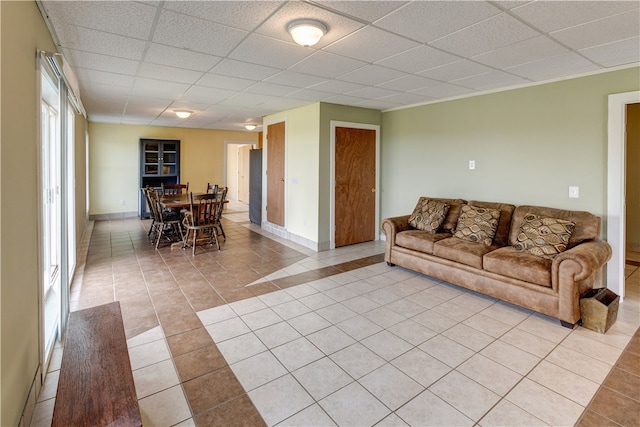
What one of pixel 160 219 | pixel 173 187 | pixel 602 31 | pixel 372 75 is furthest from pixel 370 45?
pixel 173 187

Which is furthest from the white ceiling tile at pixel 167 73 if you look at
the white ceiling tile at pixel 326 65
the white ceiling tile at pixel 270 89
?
the white ceiling tile at pixel 326 65

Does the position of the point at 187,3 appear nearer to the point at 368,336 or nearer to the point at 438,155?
the point at 368,336

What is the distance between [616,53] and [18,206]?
455 cm

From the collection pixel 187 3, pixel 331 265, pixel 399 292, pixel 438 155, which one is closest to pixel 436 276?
pixel 399 292

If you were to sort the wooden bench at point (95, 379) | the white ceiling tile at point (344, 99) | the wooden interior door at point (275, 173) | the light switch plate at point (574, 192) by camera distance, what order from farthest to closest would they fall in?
1. the wooden interior door at point (275, 173)
2. the white ceiling tile at point (344, 99)
3. the light switch plate at point (574, 192)
4. the wooden bench at point (95, 379)

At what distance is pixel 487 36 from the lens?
8.46ft

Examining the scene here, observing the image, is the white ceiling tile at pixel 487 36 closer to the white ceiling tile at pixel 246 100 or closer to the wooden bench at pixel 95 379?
the white ceiling tile at pixel 246 100

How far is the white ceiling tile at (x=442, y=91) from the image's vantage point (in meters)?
4.14

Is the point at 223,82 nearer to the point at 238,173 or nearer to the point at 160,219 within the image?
the point at 160,219

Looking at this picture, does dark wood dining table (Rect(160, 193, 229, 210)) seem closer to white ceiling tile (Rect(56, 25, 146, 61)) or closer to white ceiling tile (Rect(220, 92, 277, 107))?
white ceiling tile (Rect(220, 92, 277, 107))

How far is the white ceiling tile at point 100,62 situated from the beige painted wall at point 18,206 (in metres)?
1.10

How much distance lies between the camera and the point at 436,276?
152 inches

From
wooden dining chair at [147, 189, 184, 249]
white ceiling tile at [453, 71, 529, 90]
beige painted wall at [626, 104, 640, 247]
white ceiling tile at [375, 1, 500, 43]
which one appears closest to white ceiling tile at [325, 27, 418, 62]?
white ceiling tile at [375, 1, 500, 43]

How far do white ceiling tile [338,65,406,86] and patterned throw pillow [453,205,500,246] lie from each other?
6.09ft
